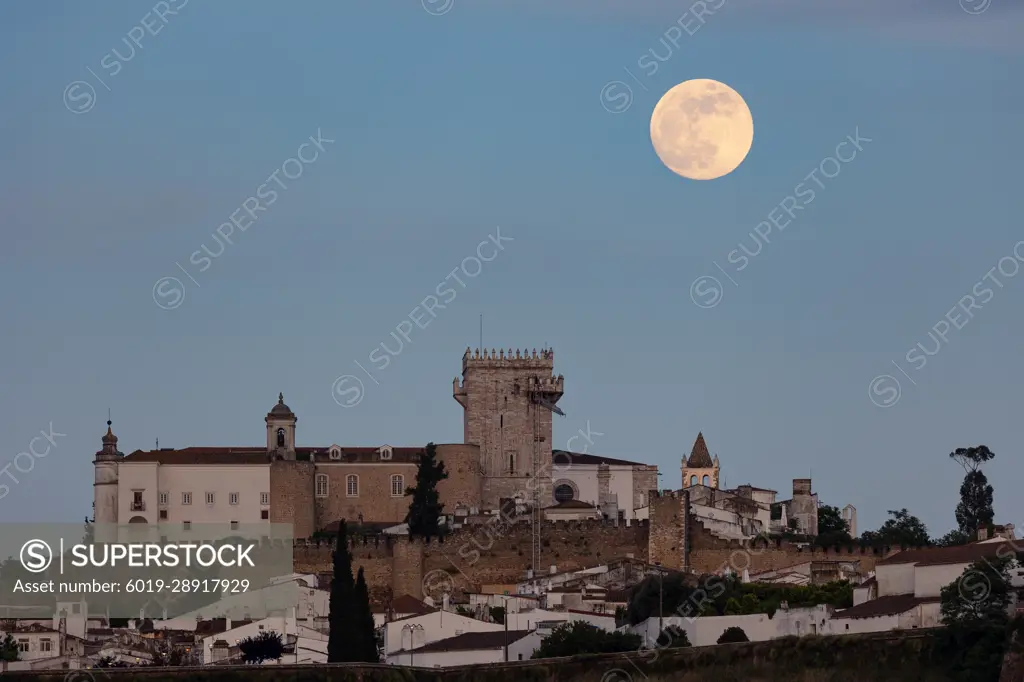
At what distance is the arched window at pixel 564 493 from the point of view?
3312 inches

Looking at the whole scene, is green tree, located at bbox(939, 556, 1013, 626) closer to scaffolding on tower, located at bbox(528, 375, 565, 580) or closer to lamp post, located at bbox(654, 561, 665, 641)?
lamp post, located at bbox(654, 561, 665, 641)

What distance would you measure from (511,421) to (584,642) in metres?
30.4

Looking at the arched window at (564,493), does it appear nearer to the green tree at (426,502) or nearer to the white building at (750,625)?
the green tree at (426,502)

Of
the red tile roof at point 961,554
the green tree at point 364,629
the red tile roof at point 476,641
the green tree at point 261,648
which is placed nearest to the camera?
the green tree at point 364,629

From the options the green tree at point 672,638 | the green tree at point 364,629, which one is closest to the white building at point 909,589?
the green tree at point 672,638

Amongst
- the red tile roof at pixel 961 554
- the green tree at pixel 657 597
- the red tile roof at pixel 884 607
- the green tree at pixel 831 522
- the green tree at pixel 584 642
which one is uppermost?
the green tree at pixel 831 522

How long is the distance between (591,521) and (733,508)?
5686 mm

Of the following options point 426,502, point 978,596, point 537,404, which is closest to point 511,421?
point 537,404

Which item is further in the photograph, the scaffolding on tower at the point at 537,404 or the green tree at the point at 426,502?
the scaffolding on tower at the point at 537,404

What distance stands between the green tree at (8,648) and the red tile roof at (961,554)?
809 inches

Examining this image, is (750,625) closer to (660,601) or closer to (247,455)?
(660,601)

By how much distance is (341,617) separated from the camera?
5509cm

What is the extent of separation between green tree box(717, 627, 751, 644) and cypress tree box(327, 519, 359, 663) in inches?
312

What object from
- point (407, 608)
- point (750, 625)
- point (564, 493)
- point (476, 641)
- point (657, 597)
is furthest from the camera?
point (564, 493)
